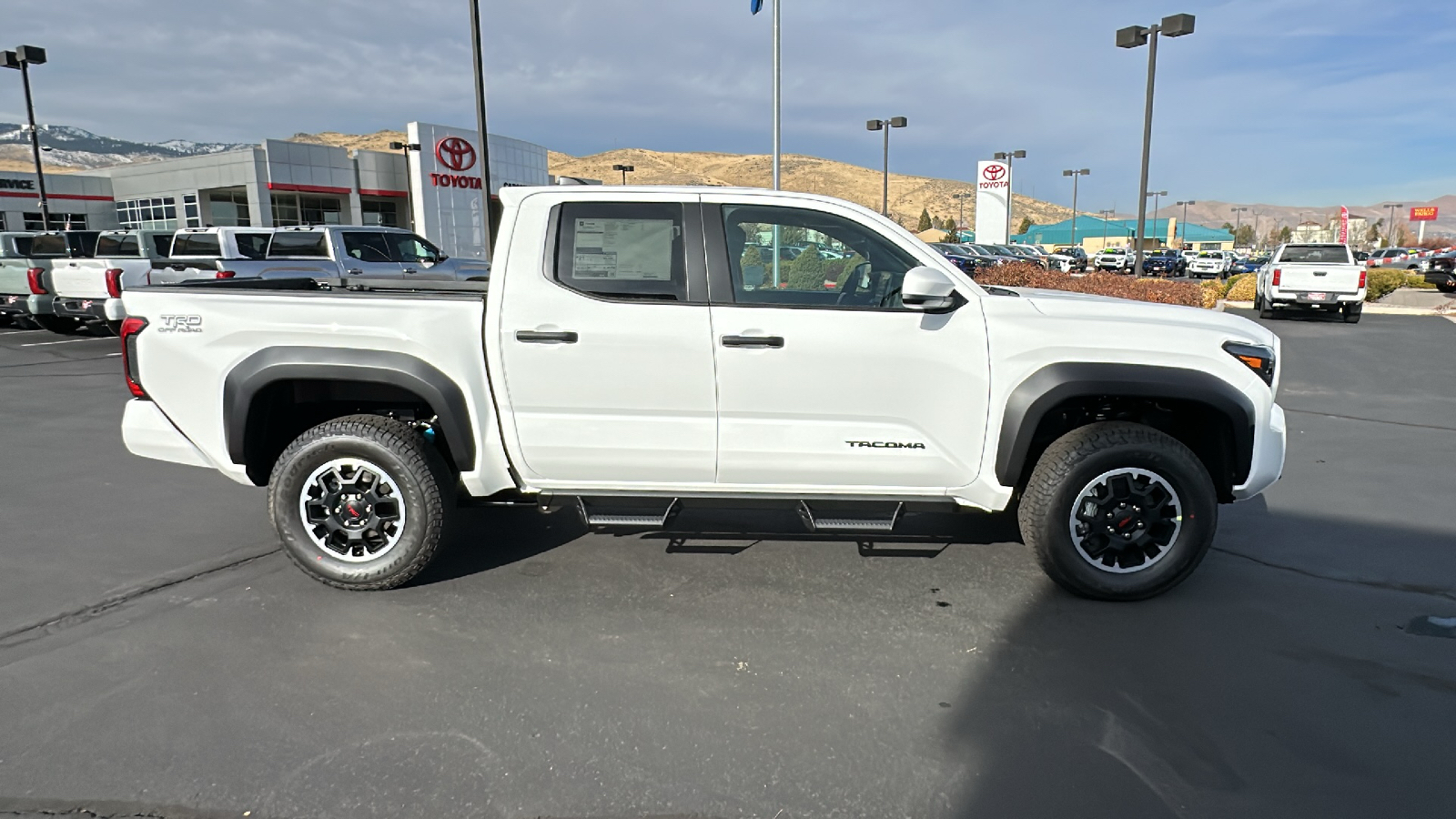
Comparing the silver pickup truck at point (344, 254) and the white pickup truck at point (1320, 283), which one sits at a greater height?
the silver pickup truck at point (344, 254)

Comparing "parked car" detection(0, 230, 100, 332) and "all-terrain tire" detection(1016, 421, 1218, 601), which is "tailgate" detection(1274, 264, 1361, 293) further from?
"parked car" detection(0, 230, 100, 332)

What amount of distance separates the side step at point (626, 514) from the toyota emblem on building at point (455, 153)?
3212 centimetres

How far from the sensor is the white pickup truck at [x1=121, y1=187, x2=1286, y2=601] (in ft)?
13.0

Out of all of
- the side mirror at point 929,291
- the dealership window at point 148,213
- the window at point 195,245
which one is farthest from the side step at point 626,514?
the dealership window at point 148,213

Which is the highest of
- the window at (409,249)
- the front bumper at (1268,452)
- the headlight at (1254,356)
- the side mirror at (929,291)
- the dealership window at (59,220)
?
the dealership window at (59,220)

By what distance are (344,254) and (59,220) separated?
147 feet

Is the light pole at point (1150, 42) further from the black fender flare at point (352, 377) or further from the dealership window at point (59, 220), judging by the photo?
the dealership window at point (59, 220)

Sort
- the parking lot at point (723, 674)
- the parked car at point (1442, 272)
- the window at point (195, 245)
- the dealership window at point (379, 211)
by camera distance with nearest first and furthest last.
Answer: the parking lot at point (723, 674) → the window at point (195, 245) → the parked car at point (1442, 272) → the dealership window at point (379, 211)

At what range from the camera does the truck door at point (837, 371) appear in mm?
3955

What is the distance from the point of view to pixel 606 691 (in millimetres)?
3367

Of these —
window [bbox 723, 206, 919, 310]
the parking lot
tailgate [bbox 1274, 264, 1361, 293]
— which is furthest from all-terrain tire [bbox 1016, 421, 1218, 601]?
tailgate [bbox 1274, 264, 1361, 293]

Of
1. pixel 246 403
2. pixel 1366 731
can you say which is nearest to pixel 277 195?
pixel 246 403

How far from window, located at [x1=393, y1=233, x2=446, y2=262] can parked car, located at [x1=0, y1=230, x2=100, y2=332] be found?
4.99 metres

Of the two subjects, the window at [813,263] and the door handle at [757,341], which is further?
the window at [813,263]
